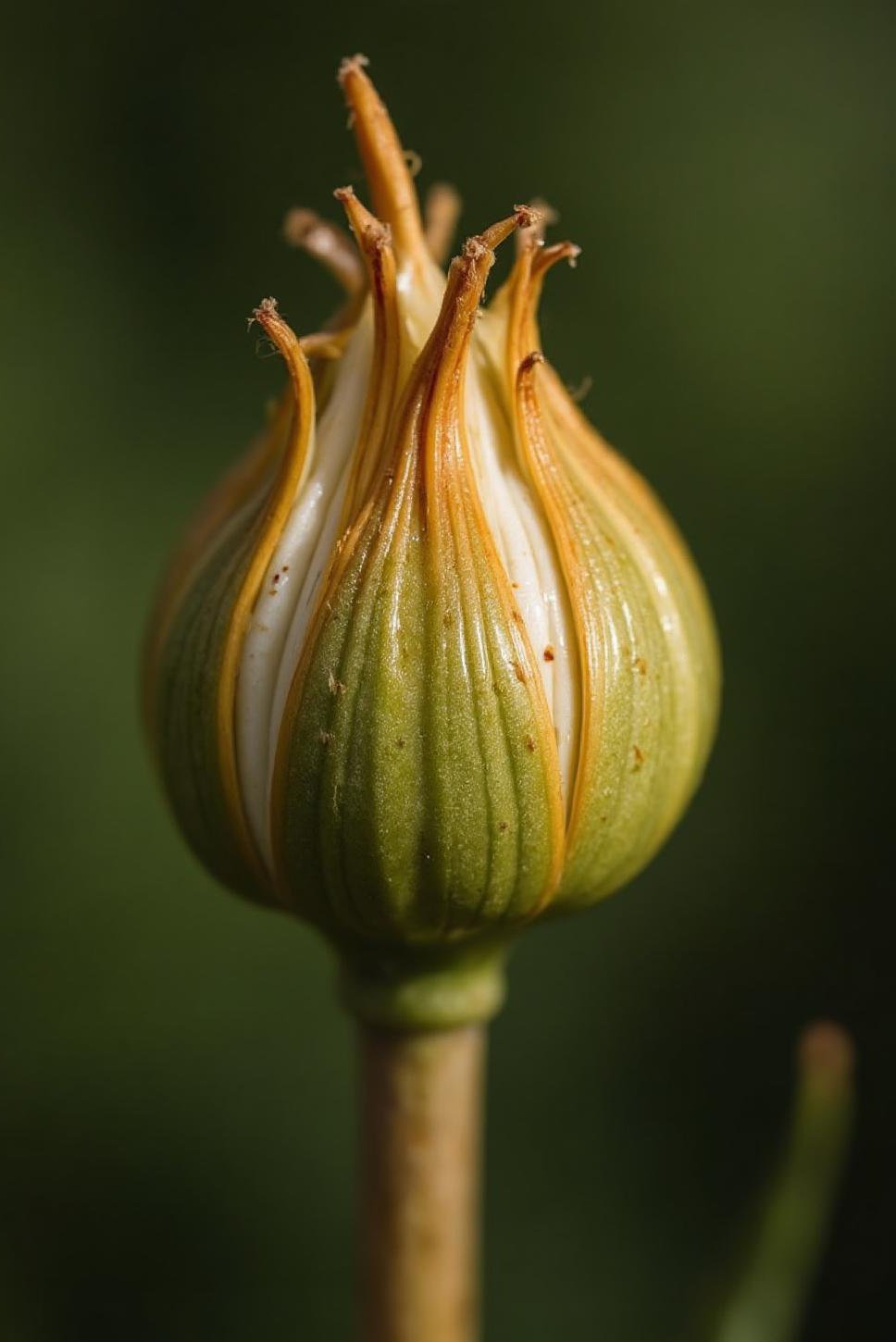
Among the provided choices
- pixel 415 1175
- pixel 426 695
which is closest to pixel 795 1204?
pixel 415 1175

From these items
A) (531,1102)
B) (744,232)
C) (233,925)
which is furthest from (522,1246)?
(744,232)

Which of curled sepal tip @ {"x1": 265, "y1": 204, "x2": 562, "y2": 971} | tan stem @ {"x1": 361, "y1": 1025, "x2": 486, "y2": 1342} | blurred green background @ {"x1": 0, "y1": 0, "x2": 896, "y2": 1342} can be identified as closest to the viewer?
curled sepal tip @ {"x1": 265, "y1": 204, "x2": 562, "y2": 971}

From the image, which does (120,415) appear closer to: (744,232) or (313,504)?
(744,232)

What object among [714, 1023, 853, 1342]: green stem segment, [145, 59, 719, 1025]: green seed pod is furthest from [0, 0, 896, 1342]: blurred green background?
[145, 59, 719, 1025]: green seed pod

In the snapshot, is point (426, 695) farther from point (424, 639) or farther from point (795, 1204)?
point (795, 1204)

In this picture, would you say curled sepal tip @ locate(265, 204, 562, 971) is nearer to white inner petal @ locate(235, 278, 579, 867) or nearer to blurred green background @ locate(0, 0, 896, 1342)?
white inner petal @ locate(235, 278, 579, 867)
